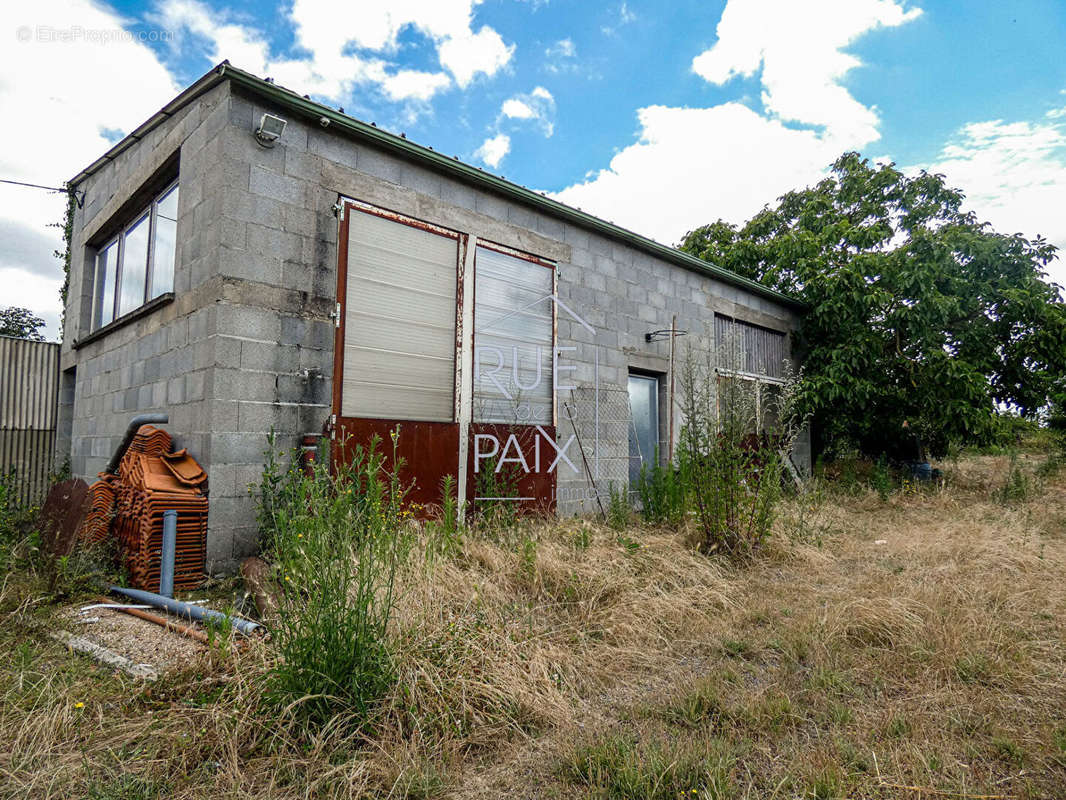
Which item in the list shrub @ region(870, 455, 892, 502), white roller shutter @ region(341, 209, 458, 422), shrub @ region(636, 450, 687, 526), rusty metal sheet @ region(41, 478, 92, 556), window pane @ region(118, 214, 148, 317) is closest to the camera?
rusty metal sheet @ region(41, 478, 92, 556)

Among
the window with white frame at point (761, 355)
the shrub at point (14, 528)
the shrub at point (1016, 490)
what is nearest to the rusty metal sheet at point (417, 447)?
the shrub at point (14, 528)

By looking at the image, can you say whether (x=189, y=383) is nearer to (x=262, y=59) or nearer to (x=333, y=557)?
(x=262, y=59)

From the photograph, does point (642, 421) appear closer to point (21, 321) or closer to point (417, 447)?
point (417, 447)

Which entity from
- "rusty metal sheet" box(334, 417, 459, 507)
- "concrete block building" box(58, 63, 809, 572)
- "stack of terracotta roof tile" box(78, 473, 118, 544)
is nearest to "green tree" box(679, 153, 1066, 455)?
"concrete block building" box(58, 63, 809, 572)

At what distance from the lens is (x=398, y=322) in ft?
16.8

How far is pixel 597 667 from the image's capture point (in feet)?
8.73

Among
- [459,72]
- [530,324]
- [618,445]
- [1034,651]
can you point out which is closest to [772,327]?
[618,445]

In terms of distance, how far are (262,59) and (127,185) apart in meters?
2.46

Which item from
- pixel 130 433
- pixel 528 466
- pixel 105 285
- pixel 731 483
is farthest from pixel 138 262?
pixel 731 483

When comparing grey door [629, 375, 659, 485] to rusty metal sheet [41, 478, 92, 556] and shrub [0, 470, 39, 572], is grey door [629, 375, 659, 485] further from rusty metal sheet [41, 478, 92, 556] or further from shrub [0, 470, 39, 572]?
shrub [0, 470, 39, 572]

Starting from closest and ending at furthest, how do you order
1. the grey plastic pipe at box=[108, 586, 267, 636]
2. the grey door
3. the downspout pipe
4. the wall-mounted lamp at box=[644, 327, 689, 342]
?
the grey plastic pipe at box=[108, 586, 267, 636], the downspout pipe, the grey door, the wall-mounted lamp at box=[644, 327, 689, 342]

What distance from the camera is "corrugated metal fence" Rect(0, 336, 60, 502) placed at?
277 inches

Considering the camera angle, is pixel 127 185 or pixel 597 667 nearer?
pixel 597 667

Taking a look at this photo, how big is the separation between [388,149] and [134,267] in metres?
3.12
